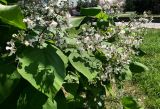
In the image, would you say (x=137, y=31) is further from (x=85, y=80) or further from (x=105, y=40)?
(x=85, y=80)

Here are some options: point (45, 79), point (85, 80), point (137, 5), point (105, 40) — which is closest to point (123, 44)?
point (105, 40)

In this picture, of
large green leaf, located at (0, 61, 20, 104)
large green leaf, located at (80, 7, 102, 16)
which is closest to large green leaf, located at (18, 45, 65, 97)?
large green leaf, located at (0, 61, 20, 104)

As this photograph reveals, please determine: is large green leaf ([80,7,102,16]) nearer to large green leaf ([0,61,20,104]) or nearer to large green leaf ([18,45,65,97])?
large green leaf ([18,45,65,97])

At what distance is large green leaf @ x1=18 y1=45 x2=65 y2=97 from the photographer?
2.17 meters

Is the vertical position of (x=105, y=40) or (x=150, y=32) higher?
(x=105, y=40)

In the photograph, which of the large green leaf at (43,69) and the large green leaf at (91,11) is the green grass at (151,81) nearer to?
the large green leaf at (91,11)

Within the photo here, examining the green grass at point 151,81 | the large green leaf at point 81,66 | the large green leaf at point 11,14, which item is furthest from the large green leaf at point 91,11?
the green grass at point 151,81

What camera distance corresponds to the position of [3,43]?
100 inches

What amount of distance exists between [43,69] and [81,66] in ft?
0.99

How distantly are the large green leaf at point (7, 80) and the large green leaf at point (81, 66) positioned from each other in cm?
34

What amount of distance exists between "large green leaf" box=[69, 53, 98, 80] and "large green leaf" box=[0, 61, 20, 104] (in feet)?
1.12

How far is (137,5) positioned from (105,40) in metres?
27.8

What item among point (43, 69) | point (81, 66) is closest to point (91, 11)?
point (81, 66)

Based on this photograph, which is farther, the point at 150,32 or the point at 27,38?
the point at 150,32
